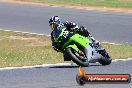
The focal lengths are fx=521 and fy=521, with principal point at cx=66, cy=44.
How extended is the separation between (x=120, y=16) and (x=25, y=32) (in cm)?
1053

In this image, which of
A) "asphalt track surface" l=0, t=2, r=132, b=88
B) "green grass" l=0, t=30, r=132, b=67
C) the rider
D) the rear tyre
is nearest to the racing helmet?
the rider

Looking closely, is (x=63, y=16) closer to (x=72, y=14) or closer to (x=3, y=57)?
(x=72, y=14)

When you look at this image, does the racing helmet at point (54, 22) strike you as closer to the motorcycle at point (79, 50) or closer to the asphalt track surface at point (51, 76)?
the motorcycle at point (79, 50)

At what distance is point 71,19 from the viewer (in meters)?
31.1

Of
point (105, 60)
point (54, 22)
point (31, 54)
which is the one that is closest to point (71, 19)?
point (31, 54)

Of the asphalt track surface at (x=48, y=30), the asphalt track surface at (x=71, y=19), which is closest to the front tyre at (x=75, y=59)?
the asphalt track surface at (x=48, y=30)

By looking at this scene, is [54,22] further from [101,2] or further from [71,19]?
[101,2]

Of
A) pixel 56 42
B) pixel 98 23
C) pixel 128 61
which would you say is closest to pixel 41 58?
pixel 128 61

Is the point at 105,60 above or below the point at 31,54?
above

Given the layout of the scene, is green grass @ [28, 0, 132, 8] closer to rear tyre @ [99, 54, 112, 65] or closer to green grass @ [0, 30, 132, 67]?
green grass @ [0, 30, 132, 67]

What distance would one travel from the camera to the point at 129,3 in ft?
131

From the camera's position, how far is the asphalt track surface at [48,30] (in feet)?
31.4

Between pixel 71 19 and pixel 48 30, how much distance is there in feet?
17.8

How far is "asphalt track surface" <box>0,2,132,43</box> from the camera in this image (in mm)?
25016
